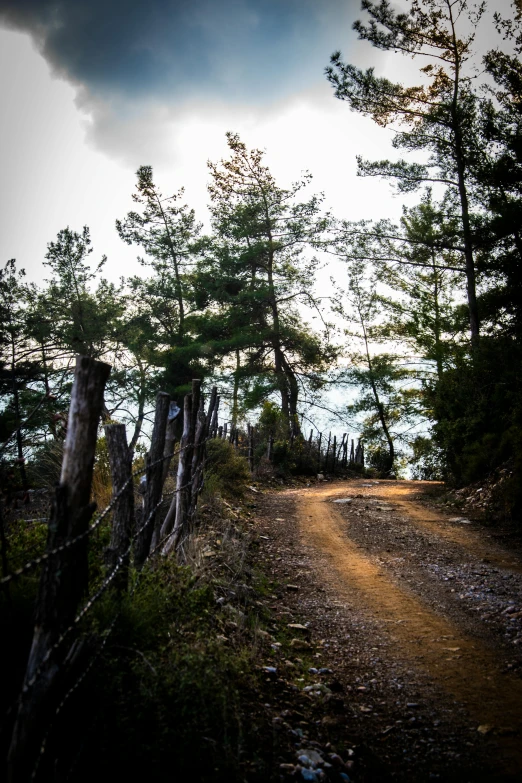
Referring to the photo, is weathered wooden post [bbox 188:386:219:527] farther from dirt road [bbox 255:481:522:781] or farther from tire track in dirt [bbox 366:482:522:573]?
tire track in dirt [bbox 366:482:522:573]

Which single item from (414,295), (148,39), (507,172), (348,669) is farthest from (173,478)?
(148,39)

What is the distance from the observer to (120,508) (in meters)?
3.62

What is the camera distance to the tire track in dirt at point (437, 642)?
10.6 ft

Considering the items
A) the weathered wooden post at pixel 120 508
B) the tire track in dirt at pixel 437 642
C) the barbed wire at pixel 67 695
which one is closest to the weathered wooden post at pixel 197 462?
the tire track in dirt at pixel 437 642

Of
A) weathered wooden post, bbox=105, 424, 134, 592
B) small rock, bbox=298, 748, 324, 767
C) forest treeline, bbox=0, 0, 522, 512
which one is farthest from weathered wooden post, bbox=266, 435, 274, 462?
small rock, bbox=298, 748, 324, 767

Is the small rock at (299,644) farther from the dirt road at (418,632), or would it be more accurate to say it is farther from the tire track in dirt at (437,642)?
the tire track in dirt at (437,642)

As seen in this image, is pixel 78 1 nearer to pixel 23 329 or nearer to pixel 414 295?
pixel 23 329

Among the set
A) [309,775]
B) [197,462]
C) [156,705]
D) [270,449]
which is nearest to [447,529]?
[197,462]

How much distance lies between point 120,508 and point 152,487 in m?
0.78

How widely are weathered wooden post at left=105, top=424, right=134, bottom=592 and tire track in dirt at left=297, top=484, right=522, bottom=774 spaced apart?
257 centimetres

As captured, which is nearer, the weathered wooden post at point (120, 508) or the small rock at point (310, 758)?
the small rock at point (310, 758)

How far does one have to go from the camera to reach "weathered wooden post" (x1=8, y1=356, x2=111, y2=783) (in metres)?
2.04

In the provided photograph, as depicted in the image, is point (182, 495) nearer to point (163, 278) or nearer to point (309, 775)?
point (309, 775)

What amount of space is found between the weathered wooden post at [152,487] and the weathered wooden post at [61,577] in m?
1.41
